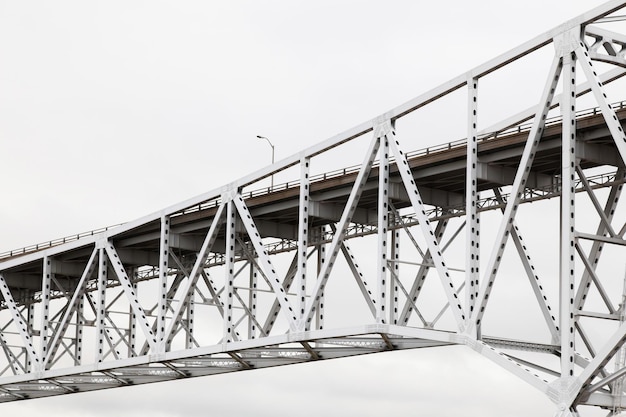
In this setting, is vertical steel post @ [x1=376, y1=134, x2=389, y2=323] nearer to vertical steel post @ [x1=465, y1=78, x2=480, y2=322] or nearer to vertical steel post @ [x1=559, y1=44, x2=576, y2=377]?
vertical steel post @ [x1=465, y1=78, x2=480, y2=322]

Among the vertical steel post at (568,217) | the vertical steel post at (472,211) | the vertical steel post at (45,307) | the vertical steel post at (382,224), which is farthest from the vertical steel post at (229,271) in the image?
the vertical steel post at (568,217)

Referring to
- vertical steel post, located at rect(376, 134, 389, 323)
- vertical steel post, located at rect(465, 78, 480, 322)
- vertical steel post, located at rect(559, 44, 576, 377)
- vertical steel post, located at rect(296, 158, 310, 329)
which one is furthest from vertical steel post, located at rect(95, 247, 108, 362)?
vertical steel post, located at rect(559, 44, 576, 377)

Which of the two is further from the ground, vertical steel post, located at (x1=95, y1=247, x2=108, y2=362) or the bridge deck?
the bridge deck

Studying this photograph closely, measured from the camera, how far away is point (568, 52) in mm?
44438

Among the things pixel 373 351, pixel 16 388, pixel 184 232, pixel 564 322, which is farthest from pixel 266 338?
pixel 16 388

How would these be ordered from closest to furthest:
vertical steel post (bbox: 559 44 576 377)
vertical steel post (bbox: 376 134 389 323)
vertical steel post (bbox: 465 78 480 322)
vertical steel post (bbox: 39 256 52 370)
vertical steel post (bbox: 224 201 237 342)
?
1. vertical steel post (bbox: 559 44 576 377)
2. vertical steel post (bbox: 465 78 480 322)
3. vertical steel post (bbox: 376 134 389 323)
4. vertical steel post (bbox: 224 201 237 342)
5. vertical steel post (bbox: 39 256 52 370)

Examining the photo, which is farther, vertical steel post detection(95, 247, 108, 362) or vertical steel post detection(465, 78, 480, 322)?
vertical steel post detection(95, 247, 108, 362)

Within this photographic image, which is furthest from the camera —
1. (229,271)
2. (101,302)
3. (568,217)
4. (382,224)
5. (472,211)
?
(101,302)

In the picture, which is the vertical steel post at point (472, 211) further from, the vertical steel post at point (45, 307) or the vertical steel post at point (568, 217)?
the vertical steel post at point (45, 307)

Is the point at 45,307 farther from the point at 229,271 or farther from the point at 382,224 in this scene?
the point at 382,224

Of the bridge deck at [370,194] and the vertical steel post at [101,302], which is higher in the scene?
the bridge deck at [370,194]

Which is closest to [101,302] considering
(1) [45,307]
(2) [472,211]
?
(1) [45,307]

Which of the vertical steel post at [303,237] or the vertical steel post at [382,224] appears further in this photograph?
the vertical steel post at [303,237]

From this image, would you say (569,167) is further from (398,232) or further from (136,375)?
(136,375)
